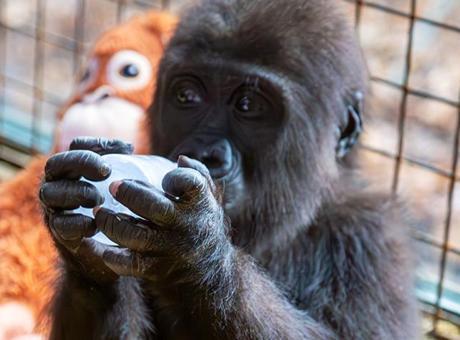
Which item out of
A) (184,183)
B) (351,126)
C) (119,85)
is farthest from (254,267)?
(119,85)

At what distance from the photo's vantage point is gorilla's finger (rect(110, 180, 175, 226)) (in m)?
2.82

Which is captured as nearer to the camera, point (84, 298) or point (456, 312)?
point (84, 298)

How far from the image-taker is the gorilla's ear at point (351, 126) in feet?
12.5

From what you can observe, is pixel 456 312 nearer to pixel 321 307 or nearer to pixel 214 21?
pixel 321 307

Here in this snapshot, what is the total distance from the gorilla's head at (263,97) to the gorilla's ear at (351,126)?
4 centimetres

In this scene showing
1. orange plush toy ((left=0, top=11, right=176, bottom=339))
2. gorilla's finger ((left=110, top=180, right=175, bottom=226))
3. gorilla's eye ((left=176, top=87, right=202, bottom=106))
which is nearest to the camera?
gorilla's finger ((left=110, top=180, right=175, bottom=226))

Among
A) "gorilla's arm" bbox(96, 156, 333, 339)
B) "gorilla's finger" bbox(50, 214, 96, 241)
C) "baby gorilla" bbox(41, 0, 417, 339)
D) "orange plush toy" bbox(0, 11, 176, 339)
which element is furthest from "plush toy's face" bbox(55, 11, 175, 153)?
"gorilla's finger" bbox(50, 214, 96, 241)

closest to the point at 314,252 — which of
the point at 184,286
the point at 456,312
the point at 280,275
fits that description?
the point at 280,275

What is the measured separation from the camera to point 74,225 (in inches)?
115

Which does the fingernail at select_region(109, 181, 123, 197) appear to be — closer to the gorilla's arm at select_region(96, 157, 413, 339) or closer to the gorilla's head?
the gorilla's arm at select_region(96, 157, 413, 339)

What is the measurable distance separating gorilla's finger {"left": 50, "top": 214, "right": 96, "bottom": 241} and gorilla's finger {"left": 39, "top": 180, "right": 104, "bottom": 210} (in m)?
0.02

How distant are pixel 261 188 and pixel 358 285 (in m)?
0.36

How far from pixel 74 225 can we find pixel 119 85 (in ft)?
4.88

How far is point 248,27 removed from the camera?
3.62 meters
